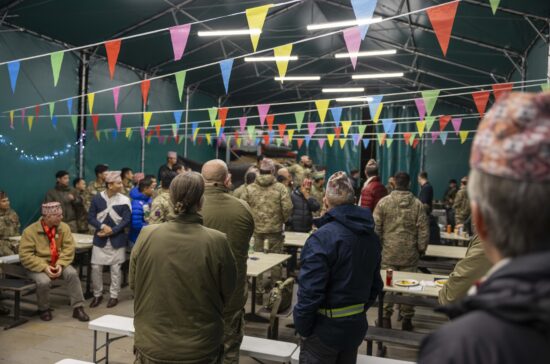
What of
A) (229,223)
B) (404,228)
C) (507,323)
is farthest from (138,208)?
(507,323)

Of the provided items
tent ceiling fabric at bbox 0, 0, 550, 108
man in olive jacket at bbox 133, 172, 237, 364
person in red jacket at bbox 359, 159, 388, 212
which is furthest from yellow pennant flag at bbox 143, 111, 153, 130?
man in olive jacket at bbox 133, 172, 237, 364

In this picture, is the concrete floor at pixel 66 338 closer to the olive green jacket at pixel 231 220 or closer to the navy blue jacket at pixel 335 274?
the olive green jacket at pixel 231 220

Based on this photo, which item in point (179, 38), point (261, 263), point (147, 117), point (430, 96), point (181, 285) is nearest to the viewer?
point (181, 285)

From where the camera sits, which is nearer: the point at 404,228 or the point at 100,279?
the point at 404,228

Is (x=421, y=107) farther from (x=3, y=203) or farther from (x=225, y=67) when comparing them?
(x=3, y=203)

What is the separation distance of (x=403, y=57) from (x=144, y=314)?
11338 millimetres

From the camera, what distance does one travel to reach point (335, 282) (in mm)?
2305

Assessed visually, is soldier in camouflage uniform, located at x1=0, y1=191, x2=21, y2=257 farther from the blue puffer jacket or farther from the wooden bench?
the wooden bench

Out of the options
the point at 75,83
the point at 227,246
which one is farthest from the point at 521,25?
the point at 75,83

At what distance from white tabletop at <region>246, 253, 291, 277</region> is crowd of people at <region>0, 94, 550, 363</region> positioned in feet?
2.06

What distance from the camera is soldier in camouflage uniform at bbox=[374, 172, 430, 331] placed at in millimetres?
4738

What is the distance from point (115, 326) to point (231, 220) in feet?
4.51

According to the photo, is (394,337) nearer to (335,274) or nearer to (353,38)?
(335,274)

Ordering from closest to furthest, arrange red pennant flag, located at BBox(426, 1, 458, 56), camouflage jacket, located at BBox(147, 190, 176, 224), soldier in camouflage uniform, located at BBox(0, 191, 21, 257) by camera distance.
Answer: red pennant flag, located at BBox(426, 1, 458, 56) < camouflage jacket, located at BBox(147, 190, 176, 224) < soldier in camouflage uniform, located at BBox(0, 191, 21, 257)
